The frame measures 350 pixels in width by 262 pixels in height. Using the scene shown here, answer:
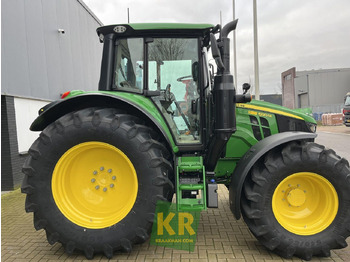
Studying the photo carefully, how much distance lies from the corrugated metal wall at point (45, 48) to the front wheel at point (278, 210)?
17.1 feet

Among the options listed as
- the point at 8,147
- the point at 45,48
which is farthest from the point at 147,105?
the point at 45,48

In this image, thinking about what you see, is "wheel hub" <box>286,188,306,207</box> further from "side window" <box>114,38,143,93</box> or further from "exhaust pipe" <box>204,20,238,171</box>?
"side window" <box>114,38,143,93</box>

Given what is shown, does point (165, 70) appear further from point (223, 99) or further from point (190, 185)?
point (190, 185)

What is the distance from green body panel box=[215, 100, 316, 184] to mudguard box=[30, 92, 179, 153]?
77cm

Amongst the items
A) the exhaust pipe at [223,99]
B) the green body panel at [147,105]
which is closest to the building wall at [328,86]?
the exhaust pipe at [223,99]

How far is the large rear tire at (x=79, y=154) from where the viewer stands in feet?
9.02

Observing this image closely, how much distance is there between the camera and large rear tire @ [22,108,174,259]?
2.75 m

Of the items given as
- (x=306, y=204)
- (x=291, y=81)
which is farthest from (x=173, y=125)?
(x=291, y=81)

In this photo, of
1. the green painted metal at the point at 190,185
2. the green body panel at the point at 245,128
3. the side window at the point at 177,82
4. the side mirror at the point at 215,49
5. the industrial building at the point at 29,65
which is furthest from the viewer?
the industrial building at the point at 29,65

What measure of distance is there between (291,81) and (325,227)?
48.9m

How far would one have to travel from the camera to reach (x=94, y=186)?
3008mm

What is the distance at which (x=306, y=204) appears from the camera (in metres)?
2.98

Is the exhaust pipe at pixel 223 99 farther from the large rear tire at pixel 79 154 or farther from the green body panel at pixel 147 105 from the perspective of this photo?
the large rear tire at pixel 79 154

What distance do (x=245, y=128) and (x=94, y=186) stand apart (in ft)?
6.54
